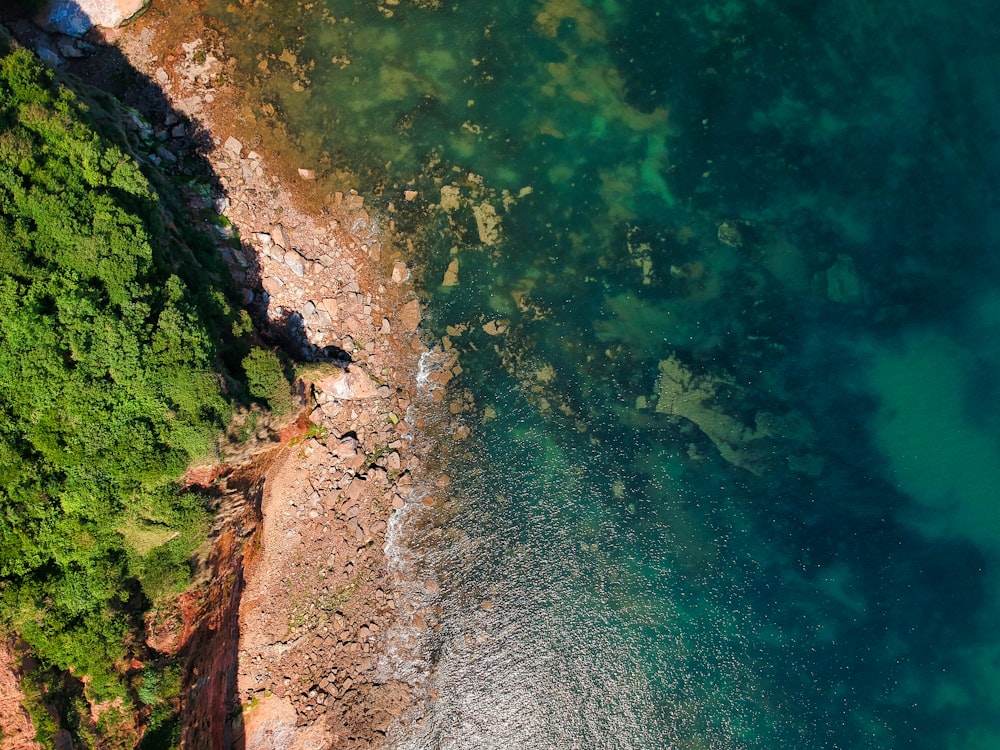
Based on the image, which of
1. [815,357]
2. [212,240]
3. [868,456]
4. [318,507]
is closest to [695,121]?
[815,357]

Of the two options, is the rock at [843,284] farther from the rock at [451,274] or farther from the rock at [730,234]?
the rock at [451,274]

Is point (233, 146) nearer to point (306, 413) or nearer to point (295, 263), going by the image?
point (295, 263)

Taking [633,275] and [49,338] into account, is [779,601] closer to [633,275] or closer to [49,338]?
[633,275]

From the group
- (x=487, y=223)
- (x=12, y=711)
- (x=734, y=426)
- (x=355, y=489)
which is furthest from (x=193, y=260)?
(x=734, y=426)

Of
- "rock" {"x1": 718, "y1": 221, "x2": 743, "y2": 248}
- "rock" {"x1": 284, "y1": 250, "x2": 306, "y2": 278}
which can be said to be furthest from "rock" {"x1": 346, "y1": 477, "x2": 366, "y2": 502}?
"rock" {"x1": 718, "y1": 221, "x2": 743, "y2": 248}

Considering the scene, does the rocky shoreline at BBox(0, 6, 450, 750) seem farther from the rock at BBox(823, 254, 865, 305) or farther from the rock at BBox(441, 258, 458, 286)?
the rock at BBox(823, 254, 865, 305)
